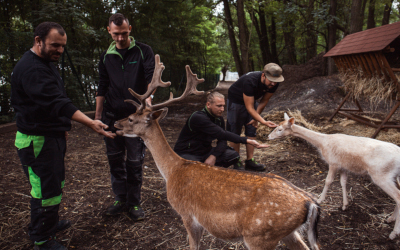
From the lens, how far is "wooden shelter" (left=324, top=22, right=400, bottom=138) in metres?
5.64

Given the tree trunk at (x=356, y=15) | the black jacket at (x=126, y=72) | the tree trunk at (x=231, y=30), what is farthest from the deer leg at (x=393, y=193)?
the tree trunk at (x=231, y=30)

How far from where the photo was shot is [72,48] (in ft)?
32.7

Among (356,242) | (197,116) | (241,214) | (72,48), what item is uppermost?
(72,48)

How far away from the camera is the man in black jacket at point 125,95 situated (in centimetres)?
349

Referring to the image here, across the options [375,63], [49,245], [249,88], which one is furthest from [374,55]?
[49,245]

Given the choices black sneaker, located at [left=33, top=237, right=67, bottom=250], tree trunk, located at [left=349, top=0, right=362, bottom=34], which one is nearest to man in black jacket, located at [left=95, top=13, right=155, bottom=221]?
black sneaker, located at [left=33, top=237, right=67, bottom=250]

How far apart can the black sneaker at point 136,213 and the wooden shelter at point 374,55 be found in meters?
5.18

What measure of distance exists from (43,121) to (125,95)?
1044 millimetres

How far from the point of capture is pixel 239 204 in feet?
7.51

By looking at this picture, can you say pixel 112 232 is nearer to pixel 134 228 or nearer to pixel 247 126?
pixel 134 228

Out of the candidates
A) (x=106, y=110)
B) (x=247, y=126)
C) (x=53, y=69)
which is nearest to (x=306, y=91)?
(x=247, y=126)

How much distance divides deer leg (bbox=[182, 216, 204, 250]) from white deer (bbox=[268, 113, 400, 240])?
219cm

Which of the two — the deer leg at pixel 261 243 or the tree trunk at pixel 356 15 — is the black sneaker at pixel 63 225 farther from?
the tree trunk at pixel 356 15

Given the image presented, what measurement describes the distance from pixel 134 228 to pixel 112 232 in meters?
0.27
